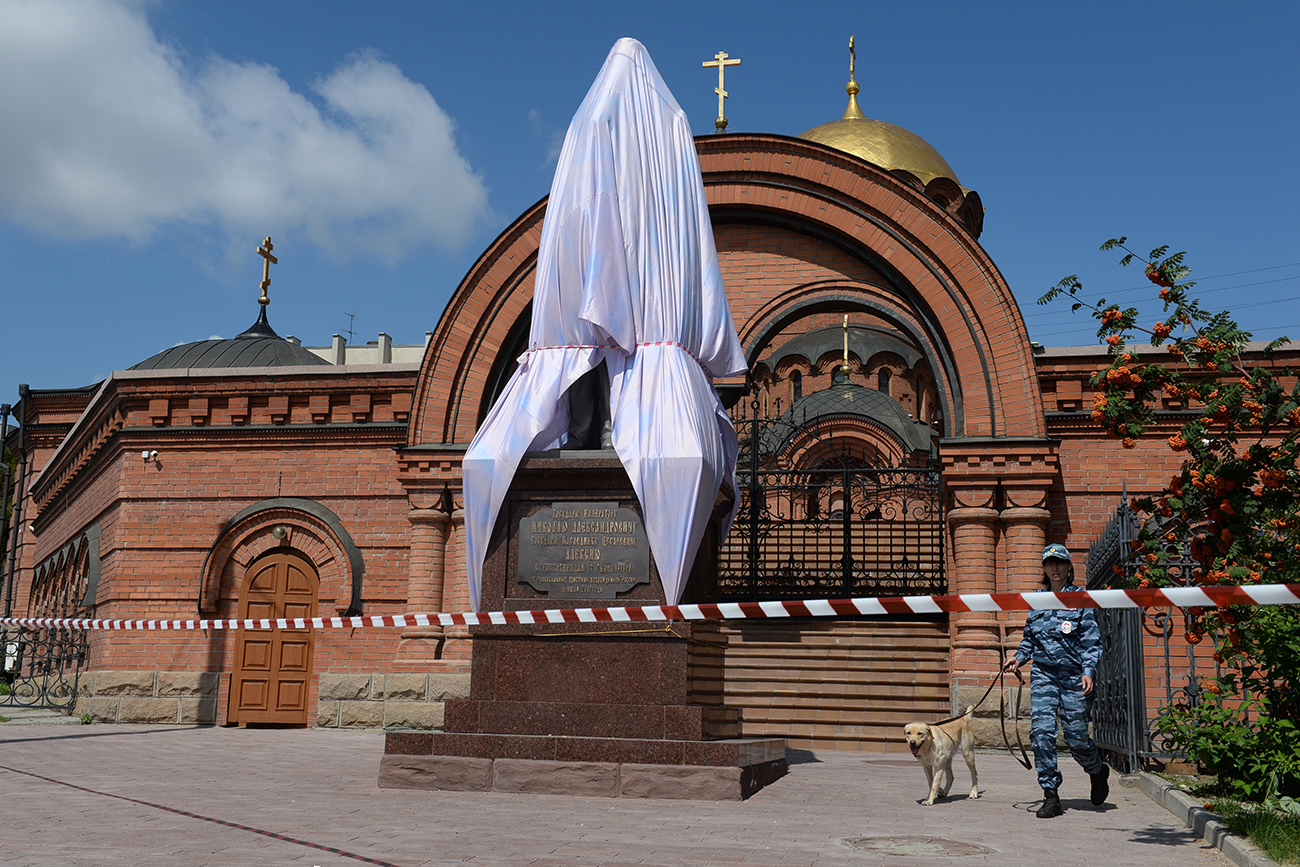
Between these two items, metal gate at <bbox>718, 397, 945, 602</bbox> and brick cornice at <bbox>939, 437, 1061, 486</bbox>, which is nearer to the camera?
brick cornice at <bbox>939, 437, 1061, 486</bbox>

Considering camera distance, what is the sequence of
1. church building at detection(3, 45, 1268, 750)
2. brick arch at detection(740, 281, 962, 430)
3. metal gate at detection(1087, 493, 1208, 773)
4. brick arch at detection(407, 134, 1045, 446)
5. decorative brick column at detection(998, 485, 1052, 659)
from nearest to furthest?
metal gate at detection(1087, 493, 1208, 773) < decorative brick column at detection(998, 485, 1052, 659) < church building at detection(3, 45, 1268, 750) < brick arch at detection(407, 134, 1045, 446) < brick arch at detection(740, 281, 962, 430)

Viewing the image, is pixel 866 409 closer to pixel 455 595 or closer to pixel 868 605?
pixel 455 595

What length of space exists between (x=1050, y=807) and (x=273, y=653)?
10796 millimetres

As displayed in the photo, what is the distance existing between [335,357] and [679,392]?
4288cm

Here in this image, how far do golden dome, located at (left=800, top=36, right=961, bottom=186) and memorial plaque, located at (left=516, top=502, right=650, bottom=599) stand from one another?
62.6 feet

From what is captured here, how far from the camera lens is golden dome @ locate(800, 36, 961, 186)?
2561 cm

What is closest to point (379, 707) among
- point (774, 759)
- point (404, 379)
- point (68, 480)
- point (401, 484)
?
point (401, 484)

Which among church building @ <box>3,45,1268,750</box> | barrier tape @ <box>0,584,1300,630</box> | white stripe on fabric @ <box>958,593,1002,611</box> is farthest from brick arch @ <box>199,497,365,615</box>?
white stripe on fabric @ <box>958,593,1002,611</box>

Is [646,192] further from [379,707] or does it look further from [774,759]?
[379,707]

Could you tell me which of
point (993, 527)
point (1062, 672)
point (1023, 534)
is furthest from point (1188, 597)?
point (993, 527)

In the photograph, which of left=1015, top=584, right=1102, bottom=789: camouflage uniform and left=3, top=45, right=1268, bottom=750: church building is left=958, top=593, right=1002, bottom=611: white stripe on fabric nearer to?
left=1015, top=584, right=1102, bottom=789: camouflage uniform

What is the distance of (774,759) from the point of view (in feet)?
26.9

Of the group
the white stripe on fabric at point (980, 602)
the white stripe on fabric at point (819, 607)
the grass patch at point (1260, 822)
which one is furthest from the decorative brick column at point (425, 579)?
the grass patch at point (1260, 822)

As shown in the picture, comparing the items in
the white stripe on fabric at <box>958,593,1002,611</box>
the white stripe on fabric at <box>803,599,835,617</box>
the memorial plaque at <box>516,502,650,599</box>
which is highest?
→ the memorial plaque at <box>516,502,650,599</box>
